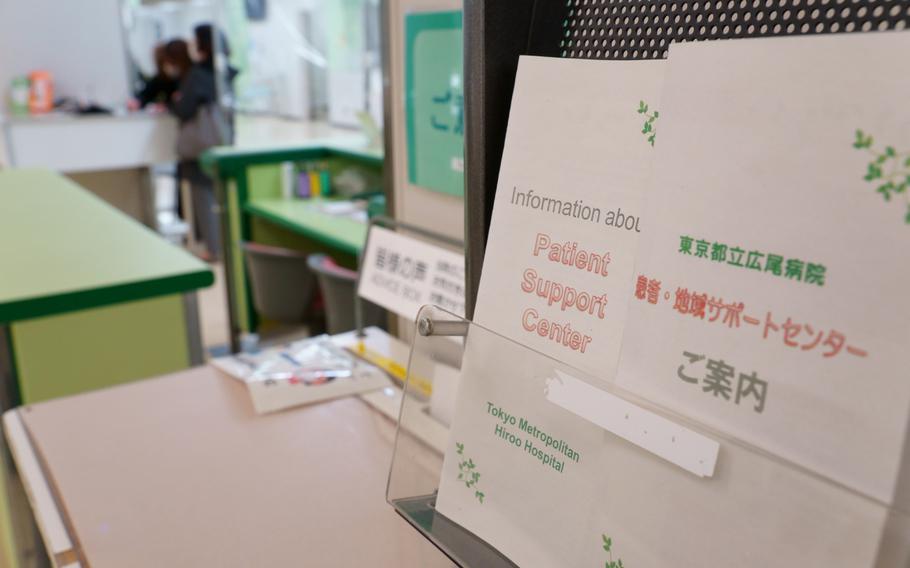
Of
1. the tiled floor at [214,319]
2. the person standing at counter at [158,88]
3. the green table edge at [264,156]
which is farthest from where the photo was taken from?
the person standing at counter at [158,88]

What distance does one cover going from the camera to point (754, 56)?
405mm

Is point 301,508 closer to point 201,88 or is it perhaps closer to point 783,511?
point 783,511

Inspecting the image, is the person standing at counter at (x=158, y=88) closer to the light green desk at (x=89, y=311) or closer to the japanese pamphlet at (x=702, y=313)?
the light green desk at (x=89, y=311)

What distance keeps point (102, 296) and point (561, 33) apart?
1.45 metres

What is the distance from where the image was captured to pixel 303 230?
316 cm

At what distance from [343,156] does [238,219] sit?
0.62 meters

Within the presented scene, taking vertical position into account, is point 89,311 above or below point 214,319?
above

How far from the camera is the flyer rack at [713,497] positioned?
0.38m

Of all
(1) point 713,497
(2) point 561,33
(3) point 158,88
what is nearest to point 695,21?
(2) point 561,33

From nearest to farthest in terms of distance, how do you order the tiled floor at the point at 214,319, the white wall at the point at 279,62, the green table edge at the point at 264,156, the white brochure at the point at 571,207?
1. the white brochure at the point at 571,207
2. the green table edge at the point at 264,156
3. the tiled floor at the point at 214,319
4. the white wall at the point at 279,62

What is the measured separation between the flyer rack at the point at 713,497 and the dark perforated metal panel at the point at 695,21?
23cm

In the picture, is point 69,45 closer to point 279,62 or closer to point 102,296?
point 279,62

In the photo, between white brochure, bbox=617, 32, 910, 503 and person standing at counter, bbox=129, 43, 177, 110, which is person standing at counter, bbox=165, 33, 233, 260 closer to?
person standing at counter, bbox=129, 43, 177, 110

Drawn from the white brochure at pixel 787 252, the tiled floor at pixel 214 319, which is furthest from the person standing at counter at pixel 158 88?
the white brochure at pixel 787 252
